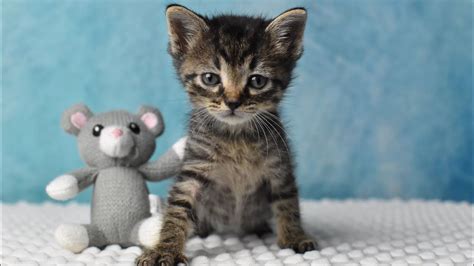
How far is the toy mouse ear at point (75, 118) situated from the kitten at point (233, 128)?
361 mm

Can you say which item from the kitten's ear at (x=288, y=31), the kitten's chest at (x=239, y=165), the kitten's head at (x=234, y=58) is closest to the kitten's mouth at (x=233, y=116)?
the kitten's head at (x=234, y=58)

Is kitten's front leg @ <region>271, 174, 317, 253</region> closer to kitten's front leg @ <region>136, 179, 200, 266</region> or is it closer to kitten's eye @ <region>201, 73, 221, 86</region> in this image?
kitten's front leg @ <region>136, 179, 200, 266</region>

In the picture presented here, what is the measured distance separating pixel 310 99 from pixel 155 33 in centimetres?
75

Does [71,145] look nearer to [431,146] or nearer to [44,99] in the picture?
[44,99]

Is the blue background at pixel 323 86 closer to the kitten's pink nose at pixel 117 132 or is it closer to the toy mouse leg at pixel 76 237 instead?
the kitten's pink nose at pixel 117 132

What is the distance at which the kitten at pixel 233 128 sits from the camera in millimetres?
1531

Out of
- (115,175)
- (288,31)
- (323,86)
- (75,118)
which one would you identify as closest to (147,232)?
(115,175)

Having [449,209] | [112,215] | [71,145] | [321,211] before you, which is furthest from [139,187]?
[449,209]

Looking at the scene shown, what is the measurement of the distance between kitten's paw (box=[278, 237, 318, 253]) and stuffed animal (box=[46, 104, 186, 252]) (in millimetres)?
361

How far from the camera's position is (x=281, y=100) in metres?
1.65

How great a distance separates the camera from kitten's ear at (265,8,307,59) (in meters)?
1.59

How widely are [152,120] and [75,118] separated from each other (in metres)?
0.23

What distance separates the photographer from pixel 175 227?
5.14 ft

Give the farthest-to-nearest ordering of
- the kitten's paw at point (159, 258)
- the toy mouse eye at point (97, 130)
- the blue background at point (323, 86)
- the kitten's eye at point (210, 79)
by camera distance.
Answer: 1. the blue background at point (323, 86)
2. the toy mouse eye at point (97, 130)
3. the kitten's eye at point (210, 79)
4. the kitten's paw at point (159, 258)
